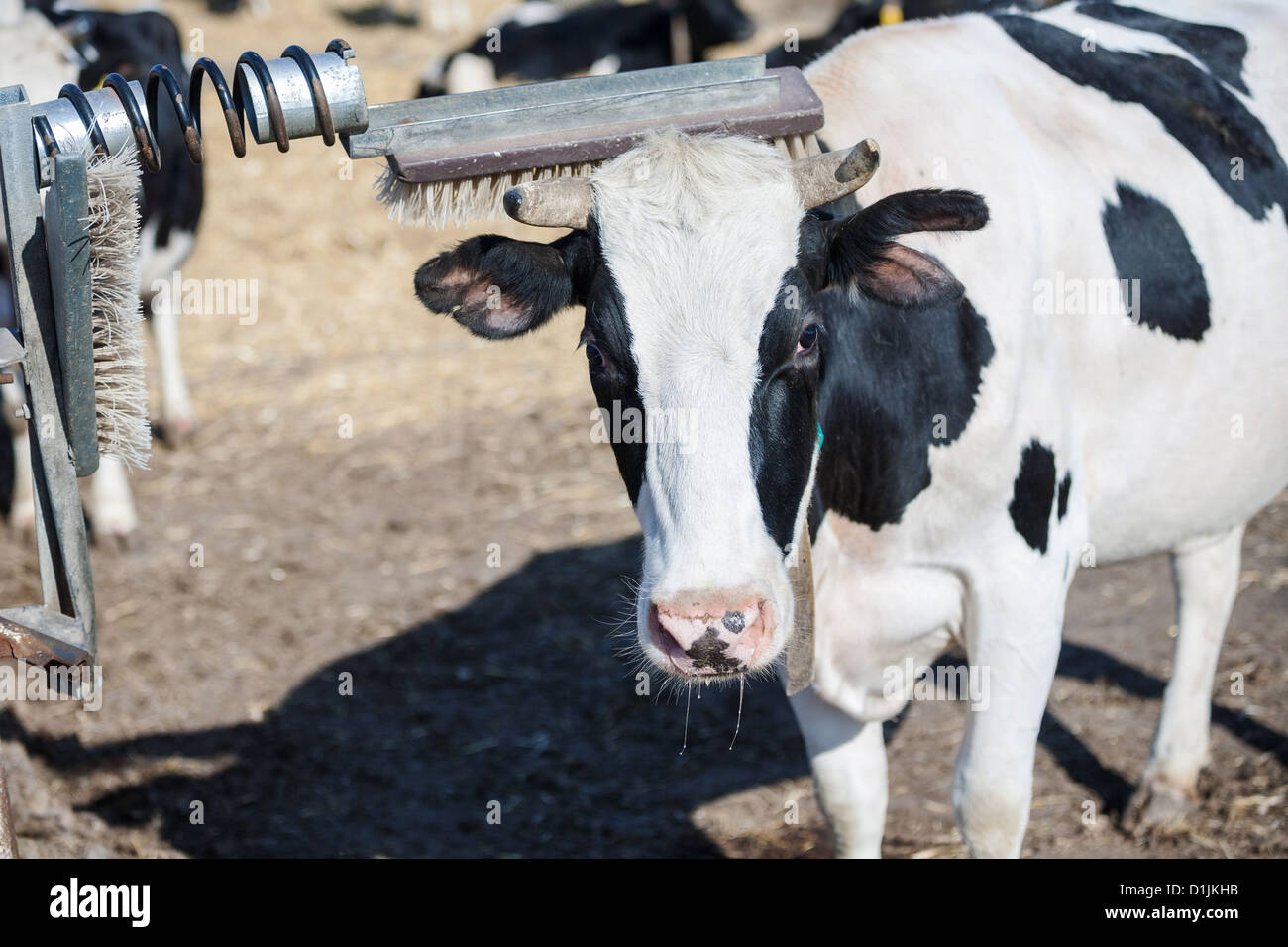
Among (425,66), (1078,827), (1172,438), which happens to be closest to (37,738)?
(1078,827)

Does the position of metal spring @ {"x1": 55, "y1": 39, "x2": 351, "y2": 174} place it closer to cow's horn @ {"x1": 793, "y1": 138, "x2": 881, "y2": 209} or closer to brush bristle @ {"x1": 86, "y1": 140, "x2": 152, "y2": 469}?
brush bristle @ {"x1": 86, "y1": 140, "x2": 152, "y2": 469}

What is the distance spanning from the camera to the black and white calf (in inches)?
97.0

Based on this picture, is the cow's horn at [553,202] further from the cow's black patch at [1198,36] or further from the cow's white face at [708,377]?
the cow's black patch at [1198,36]

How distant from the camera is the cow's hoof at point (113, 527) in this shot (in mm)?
6180

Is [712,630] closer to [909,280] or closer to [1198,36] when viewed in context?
[909,280]

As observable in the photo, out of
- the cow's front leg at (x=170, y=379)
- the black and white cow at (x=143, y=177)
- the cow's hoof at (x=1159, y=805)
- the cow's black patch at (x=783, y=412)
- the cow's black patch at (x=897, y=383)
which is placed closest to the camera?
the cow's black patch at (x=783, y=412)

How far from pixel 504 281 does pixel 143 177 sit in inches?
205

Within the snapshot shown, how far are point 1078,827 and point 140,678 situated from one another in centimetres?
355

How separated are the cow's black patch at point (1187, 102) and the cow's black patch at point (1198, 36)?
0.35ft

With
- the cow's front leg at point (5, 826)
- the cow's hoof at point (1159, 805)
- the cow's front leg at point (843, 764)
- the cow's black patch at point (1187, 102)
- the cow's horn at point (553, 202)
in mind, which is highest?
the cow's black patch at point (1187, 102)

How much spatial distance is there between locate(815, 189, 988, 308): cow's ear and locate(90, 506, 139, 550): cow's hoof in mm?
4577

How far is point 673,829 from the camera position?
4141 mm

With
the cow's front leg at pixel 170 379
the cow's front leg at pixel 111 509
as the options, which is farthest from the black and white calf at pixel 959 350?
the cow's front leg at pixel 170 379
